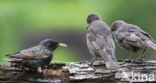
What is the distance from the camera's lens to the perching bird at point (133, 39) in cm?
743

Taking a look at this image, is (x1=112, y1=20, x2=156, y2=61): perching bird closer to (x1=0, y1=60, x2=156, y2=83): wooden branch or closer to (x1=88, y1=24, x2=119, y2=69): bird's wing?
(x1=88, y1=24, x2=119, y2=69): bird's wing

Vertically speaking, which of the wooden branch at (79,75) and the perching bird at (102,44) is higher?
the perching bird at (102,44)

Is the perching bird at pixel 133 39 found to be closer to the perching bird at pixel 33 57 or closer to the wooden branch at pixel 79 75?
the wooden branch at pixel 79 75

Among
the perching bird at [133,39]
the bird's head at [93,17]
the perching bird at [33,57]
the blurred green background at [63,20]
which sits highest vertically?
the blurred green background at [63,20]

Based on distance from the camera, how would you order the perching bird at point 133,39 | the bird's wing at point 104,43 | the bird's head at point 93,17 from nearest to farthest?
the bird's wing at point 104,43 → the perching bird at point 133,39 → the bird's head at point 93,17

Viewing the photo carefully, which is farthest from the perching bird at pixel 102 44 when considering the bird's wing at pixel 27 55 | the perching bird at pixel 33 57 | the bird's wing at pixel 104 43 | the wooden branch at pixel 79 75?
the bird's wing at pixel 27 55

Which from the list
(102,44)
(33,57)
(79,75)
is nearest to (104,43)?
(102,44)

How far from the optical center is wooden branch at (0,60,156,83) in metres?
6.67

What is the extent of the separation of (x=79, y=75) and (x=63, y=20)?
299 inches

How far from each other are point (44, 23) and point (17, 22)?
2.73 ft

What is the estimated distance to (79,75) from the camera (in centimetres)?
677

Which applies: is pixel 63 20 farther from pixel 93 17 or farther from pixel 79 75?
pixel 79 75

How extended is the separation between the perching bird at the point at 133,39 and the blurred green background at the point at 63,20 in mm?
3463

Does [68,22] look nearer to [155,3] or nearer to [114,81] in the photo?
[155,3]
